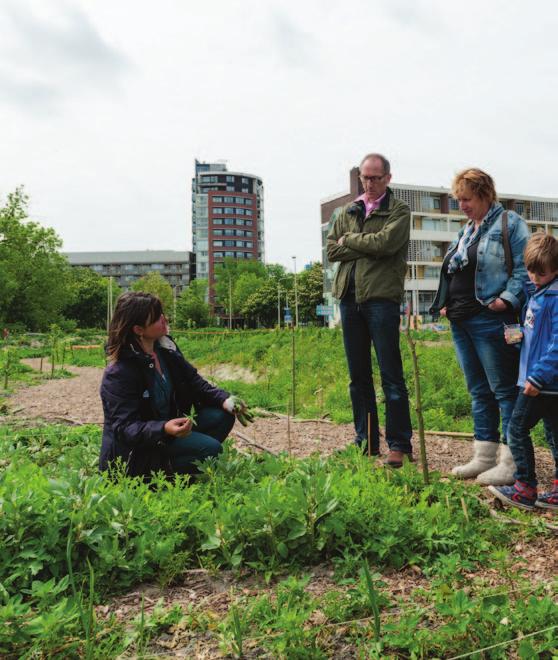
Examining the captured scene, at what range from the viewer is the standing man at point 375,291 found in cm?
401

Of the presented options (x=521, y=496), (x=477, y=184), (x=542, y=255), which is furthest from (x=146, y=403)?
(x=477, y=184)

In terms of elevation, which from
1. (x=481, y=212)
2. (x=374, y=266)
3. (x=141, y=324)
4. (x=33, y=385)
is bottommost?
(x=33, y=385)

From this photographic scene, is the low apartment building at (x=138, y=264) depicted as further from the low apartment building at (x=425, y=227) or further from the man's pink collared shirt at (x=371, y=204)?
the man's pink collared shirt at (x=371, y=204)

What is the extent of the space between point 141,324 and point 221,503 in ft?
3.78

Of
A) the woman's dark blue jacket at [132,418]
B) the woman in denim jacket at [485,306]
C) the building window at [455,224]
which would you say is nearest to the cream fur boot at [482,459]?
the woman in denim jacket at [485,306]

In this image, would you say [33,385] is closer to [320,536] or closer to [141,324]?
[141,324]

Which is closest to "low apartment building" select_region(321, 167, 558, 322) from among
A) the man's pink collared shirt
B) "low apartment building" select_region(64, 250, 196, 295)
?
the man's pink collared shirt

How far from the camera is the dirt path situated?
4371 millimetres

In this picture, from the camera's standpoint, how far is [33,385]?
33.6 ft

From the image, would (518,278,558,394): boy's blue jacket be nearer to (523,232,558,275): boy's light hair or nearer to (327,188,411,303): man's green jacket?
(523,232,558,275): boy's light hair

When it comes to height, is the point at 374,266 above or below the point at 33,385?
above

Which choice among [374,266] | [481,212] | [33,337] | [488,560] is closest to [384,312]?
[374,266]

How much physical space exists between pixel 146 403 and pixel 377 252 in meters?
1.92

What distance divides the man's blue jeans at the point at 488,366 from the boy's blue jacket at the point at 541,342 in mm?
272
